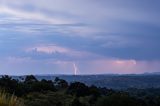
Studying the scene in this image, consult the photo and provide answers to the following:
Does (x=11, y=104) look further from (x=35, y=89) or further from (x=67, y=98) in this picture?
(x=35, y=89)

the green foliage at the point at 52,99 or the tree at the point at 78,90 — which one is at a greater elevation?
the tree at the point at 78,90

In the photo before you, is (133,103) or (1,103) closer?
(1,103)

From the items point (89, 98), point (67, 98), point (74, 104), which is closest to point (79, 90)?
point (89, 98)

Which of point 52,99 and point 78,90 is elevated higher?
point 78,90

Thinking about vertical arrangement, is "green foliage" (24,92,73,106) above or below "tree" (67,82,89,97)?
below

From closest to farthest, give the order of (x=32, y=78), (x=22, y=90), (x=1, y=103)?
(x=1, y=103) → (x=22, y=90) → (x=32, y=78)

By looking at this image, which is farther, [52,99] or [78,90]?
[78,90]

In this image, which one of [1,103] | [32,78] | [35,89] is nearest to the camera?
[1,103]

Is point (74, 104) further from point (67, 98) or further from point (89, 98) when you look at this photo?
point (89, 98)

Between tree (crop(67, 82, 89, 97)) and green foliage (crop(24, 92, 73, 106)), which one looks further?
tree (crop(67, 82, 89, 97))

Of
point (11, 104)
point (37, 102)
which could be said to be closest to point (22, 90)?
point (37, 102)

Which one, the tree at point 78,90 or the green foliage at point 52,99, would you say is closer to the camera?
the green foliage at point 52,99
